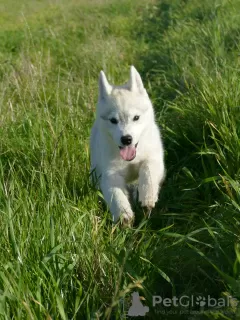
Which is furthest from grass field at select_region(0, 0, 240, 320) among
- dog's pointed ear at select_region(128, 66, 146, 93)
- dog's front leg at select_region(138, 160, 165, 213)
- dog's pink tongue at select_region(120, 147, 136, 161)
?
dog's pointed ear at select_region(128, 66, 146, 93)

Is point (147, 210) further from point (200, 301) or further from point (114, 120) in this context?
point (200, 301)

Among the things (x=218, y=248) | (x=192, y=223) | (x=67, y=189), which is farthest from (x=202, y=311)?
(x=67, y=189)

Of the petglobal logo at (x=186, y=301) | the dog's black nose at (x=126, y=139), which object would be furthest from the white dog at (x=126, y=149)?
the petglobal logo at (x=186, y=301)

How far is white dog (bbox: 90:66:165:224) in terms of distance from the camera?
346cm

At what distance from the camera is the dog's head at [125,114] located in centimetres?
347

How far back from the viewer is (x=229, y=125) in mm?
3805

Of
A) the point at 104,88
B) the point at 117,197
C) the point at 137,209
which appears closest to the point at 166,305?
the point at 117,197

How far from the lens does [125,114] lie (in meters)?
3.57

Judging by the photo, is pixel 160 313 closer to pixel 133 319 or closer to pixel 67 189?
pixel 133 319

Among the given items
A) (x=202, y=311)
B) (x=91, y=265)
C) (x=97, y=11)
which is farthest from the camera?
(x=97, y=11)

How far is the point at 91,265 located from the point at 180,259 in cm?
47

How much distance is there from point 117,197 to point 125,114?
56 cm

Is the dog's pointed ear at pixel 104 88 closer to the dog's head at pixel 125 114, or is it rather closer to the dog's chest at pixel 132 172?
the dog's head at pixel 125 114

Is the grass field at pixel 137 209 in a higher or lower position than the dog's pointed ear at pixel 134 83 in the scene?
lower
